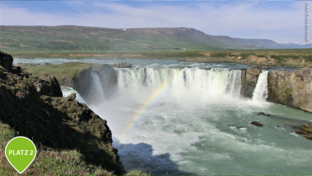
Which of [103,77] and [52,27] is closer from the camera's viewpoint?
[103,77]

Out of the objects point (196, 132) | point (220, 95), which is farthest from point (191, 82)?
point (196, 132)

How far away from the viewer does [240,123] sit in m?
18.3

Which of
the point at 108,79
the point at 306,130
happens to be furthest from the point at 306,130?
the point at 108,79

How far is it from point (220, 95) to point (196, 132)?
557 inches

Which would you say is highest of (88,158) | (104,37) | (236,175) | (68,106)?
(104,37)

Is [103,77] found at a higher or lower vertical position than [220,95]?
higher

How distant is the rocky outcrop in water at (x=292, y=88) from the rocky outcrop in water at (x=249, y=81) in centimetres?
164

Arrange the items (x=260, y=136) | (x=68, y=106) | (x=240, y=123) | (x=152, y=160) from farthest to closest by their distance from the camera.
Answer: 1. (x=240, y=123)
2. (x=260, y=136)
3. (x=152, y=160)
4. (x=68, y=106)

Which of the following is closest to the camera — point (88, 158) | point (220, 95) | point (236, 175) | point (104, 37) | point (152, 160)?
point (88, 158)

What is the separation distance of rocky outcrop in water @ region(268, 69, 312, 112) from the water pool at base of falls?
1.02 metres

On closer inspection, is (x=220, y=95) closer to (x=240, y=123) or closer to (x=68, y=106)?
(x=240, y=123)

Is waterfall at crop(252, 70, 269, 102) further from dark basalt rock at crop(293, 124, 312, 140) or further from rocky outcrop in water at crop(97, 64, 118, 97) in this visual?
rocky outcrop in water at crop(97, 64, 118, 97)

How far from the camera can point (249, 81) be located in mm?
27062

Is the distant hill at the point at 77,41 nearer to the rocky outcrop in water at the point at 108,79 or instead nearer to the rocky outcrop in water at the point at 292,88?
the rocky outcrop in water at the point at 108,79
